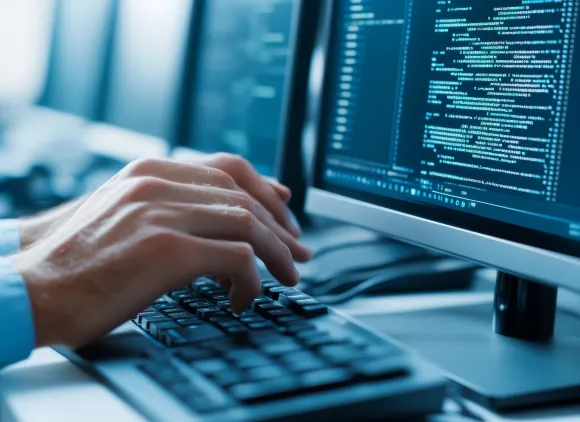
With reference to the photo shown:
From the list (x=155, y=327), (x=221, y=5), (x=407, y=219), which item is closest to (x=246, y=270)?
(x=155, y=327)

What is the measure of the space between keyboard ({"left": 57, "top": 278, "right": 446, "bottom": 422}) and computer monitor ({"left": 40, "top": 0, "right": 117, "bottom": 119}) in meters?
1.26

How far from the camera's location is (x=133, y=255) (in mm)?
532

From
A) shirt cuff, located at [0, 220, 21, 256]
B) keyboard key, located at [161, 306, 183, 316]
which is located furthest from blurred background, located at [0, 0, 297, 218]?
keyboard key, located at [161, 306, 183, 316]

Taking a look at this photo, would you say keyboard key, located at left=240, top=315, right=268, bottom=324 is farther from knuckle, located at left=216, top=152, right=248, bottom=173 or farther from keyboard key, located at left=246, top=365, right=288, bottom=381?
knuckle, located at left=216, top=152, right=248, bottom=173

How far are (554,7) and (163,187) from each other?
308 millimetres

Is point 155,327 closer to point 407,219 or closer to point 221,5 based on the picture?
point 407,219

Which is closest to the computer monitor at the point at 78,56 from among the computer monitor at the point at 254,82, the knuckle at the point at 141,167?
the computer monitor at the point at 254,82

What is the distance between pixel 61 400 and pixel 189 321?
0.39ft

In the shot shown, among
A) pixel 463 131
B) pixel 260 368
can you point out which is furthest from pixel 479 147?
pixel 260 368

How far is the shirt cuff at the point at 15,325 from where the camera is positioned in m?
0.51

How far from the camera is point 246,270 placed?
57cm

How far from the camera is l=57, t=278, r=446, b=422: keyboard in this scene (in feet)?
1.42

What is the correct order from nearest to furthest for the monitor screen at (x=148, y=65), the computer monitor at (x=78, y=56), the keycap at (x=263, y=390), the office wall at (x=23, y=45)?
the keycap at (x=263, y=390)
the monitor screen at (x=148, y=65)
the computer monitor at (x=78, y=56)
the office wall at (x=23, y=45)

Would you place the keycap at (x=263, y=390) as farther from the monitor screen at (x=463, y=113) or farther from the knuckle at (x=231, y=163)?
the knuckle at (x=231, y=163)
